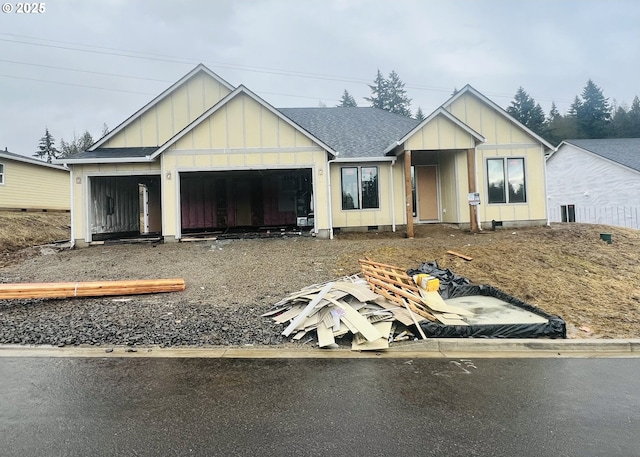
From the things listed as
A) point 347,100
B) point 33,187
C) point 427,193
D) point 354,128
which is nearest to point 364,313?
point 427,193

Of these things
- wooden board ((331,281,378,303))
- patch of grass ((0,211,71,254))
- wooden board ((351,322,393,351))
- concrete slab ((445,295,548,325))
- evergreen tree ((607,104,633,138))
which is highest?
evergreen tree ((607,104,633,138))

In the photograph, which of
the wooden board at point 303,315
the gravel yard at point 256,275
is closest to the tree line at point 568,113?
the gravel yard at point 256,275

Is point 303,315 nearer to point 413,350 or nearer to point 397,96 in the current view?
point 413,350

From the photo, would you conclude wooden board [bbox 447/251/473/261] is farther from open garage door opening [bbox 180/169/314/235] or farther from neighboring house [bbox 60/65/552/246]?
open garage door opening [bbox 180/169/314/235]

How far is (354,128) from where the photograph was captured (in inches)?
727

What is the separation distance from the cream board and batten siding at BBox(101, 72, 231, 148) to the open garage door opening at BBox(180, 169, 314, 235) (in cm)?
348

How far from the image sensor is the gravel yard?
551 centimetres

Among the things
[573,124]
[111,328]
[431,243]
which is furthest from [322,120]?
[573,124]

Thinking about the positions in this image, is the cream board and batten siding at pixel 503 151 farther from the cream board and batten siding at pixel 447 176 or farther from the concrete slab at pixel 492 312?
the concrete slab at pixel 492 312

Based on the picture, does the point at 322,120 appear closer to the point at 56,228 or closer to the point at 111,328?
the point at 56,228

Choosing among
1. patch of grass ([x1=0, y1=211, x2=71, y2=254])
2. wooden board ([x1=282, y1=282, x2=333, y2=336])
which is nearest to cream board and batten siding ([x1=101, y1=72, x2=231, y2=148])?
patch of grass ([x1=0, y1=211, x2=71, y2=254])

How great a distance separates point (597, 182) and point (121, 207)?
2924 cm

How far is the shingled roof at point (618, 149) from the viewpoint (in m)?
23.9

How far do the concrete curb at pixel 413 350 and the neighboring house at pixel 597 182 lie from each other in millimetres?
22268
